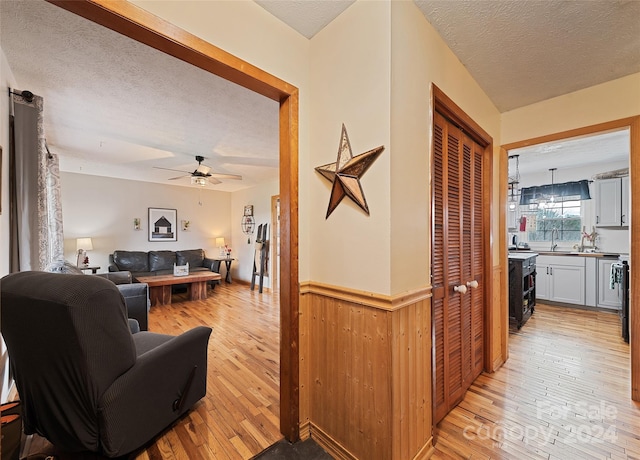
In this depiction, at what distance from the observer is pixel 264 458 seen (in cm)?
151

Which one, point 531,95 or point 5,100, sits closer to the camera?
point 5,100

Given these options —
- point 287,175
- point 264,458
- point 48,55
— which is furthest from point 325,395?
point 48,55

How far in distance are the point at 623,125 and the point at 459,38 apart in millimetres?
1589

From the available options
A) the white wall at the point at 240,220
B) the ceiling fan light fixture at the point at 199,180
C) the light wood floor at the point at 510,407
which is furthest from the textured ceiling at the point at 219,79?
the white wall at the point at 240,220

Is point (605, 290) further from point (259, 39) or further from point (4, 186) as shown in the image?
point (4, 186)

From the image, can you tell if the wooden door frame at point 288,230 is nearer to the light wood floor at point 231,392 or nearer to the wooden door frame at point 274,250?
the light wood floor at point 231,392

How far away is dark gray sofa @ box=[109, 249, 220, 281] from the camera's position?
5.37 meters

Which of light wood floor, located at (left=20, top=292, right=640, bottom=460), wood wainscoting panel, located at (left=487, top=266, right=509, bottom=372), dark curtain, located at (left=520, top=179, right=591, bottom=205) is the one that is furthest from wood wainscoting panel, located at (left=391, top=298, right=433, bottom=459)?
dark curtain, located at (left=520, top=179, right=591, bottom=205)

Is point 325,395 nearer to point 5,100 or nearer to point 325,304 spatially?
point 325,304

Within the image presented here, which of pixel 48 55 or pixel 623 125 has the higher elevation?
pixel 48 55

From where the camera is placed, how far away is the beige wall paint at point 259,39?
46.9 inches

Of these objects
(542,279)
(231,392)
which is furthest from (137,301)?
(542,279)

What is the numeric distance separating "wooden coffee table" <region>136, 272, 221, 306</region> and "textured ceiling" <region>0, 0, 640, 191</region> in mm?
2424

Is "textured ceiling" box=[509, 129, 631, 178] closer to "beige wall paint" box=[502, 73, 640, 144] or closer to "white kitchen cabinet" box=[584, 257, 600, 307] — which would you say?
"beige wall paint" box=[502, 73, 640, 144]
